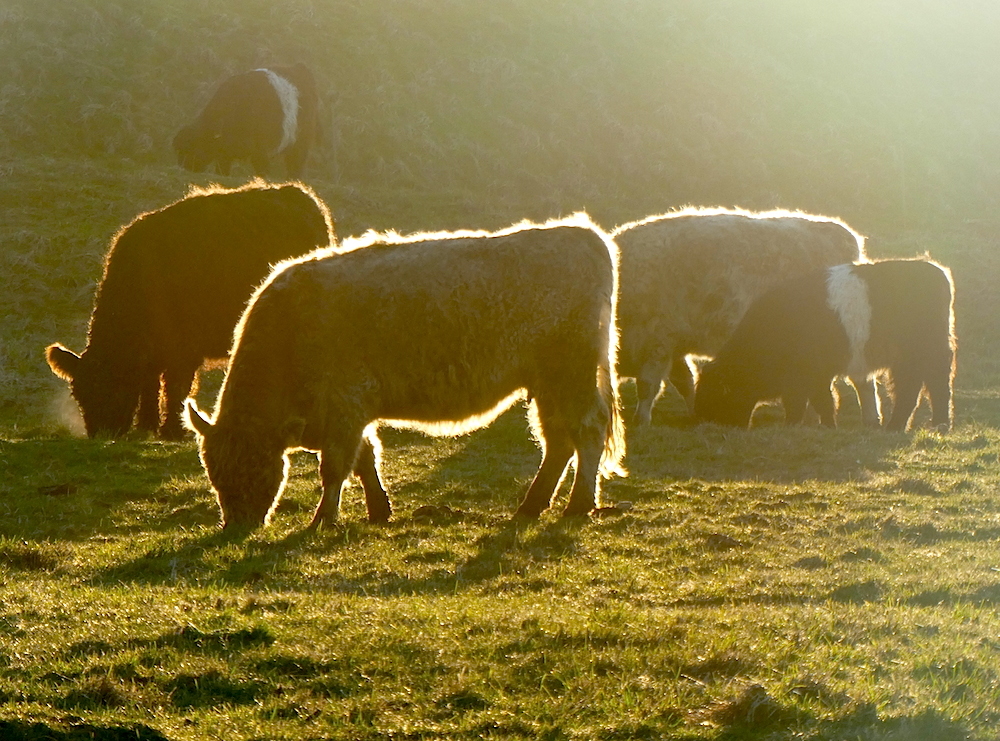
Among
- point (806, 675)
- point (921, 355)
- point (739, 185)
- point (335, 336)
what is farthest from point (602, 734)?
point (739, 185)

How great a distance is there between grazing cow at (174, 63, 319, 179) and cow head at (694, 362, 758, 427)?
16823 mm

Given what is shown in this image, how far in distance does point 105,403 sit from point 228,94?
58.5 ft

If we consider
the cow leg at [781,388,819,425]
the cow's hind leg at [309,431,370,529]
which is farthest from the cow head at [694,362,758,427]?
the cow's hind leg at [309,431,370,529]

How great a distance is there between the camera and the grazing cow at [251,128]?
96.9ft

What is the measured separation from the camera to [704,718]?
5.11 meters

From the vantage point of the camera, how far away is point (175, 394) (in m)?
14.6

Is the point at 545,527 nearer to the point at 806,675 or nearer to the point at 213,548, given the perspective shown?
the point at 213,548

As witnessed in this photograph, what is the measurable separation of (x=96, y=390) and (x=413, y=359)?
236 inches

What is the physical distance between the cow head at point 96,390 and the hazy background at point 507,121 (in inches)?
173

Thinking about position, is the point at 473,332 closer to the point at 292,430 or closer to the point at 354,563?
the point at 292,430

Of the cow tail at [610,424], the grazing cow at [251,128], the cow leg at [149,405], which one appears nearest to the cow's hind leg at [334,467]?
the cow tail at [610,424]

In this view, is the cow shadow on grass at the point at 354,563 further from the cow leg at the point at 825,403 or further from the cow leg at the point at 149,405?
the cow leg at the point at 825,403

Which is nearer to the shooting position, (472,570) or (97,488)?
(472,570)

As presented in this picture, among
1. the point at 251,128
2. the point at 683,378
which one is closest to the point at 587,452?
the point at 683,378
